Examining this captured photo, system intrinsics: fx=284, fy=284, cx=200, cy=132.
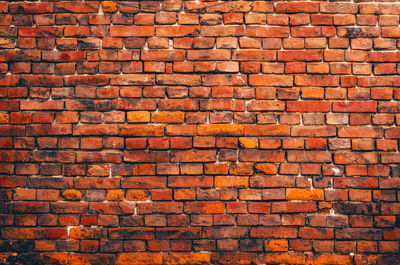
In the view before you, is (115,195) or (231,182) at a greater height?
(231,182)

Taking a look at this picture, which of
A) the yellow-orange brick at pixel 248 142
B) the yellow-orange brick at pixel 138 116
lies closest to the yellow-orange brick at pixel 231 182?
the yellow-orange brick at pixel 248 142

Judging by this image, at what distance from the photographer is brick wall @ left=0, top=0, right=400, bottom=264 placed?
1970 millimetres

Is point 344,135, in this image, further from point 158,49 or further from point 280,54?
point 158,49

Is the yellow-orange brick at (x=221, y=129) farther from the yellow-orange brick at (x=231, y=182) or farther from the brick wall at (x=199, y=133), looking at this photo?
the yellow-orange brick at (x=231, y=182)

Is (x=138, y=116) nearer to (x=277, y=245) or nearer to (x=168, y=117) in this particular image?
(x=168, y=117)

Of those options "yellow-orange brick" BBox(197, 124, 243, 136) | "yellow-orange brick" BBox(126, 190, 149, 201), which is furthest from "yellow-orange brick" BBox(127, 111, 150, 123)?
"yellow-orange brick" BBox(126, 190, 149, 201)

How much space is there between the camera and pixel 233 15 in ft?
6.63

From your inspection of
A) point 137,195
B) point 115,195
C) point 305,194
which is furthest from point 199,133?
point 305,194

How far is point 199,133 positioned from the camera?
199cm

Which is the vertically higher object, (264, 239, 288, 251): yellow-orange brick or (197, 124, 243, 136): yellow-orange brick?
(197, 124, 243, 136): yellow-orange brick

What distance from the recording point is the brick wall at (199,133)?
6.46ft

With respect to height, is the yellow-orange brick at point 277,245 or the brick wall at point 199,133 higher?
the brick wall at point 199,133

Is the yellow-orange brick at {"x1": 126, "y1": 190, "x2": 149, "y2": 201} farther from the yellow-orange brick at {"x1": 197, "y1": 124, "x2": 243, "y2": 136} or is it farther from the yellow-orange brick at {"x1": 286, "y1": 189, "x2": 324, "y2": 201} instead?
the yellow-orange brick at {"x1": 286, "y1": 189, "x2": 324, "y2": 201}

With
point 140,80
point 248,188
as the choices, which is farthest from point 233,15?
point 248,188
